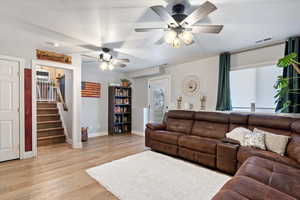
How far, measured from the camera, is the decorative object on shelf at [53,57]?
344cm

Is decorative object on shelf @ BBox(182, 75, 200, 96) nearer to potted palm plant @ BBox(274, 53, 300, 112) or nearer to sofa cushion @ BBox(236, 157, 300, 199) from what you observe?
potted palm plant @ BBox(274, 53, 300, 112)

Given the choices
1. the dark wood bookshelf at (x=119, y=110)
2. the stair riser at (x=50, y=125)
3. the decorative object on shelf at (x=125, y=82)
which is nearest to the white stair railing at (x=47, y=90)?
the stair riser at (x=50, y=125)

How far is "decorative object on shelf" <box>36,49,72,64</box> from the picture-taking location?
3441mm

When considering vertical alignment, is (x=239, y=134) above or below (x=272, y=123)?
below

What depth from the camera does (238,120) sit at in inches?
123

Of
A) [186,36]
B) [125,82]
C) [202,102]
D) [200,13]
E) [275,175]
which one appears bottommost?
[275,175]

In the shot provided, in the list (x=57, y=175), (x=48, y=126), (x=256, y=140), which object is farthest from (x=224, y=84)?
(x=48, y=126)

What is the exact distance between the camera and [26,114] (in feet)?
10.7

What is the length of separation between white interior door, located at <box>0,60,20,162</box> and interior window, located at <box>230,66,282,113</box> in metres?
4.90

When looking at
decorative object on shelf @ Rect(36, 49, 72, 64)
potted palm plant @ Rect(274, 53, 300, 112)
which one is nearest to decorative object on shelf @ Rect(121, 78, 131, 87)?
decorative object on shelf @ Rect(36, 49, 72, 64)

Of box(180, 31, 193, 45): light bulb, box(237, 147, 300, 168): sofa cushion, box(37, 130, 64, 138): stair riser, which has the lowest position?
box(37, 130, 64, 138): stair riser

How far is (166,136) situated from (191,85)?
5.78 feet

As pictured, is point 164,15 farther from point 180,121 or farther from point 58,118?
point 58,118

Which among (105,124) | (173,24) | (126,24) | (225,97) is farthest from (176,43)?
(105,124)
